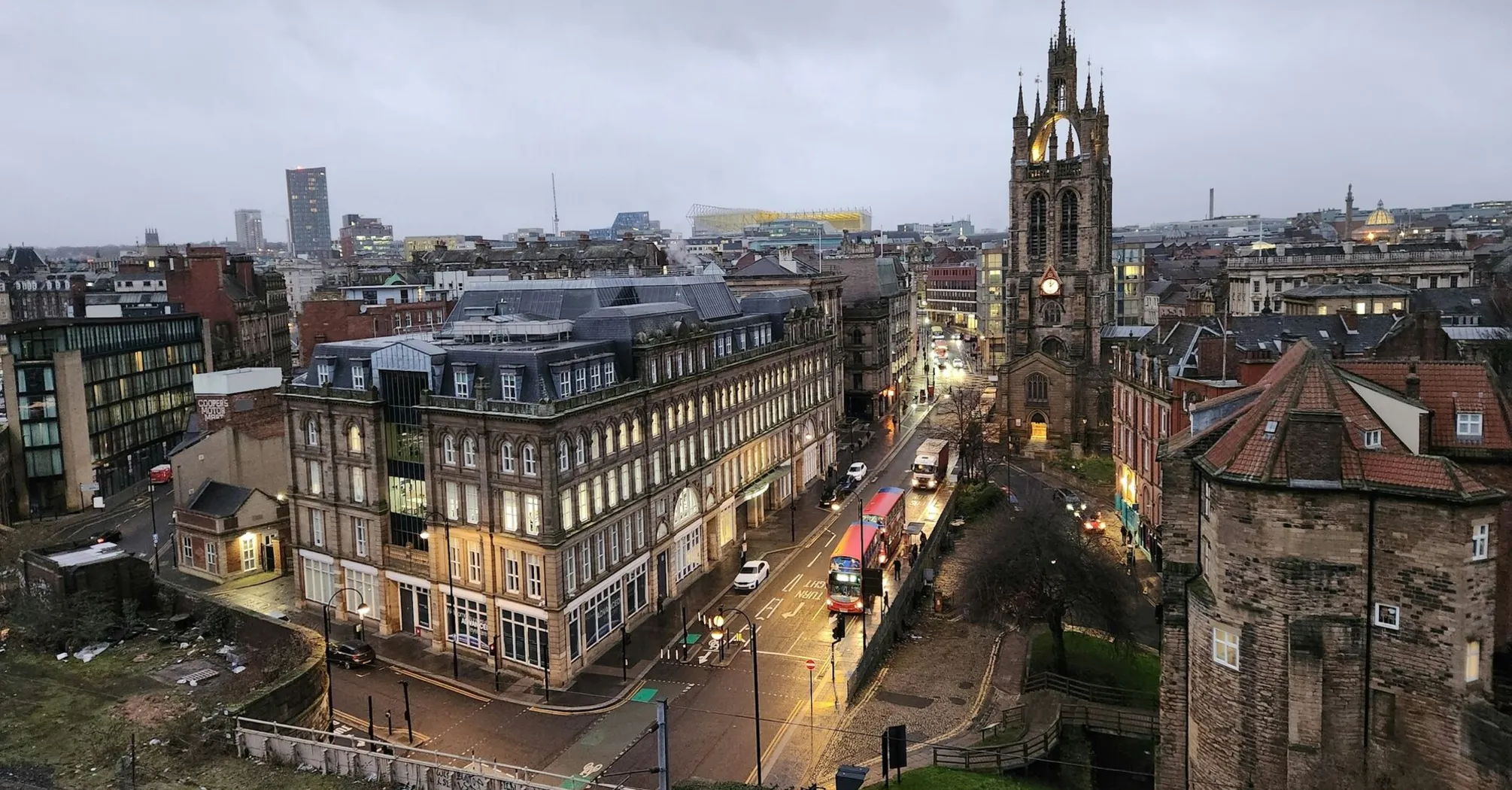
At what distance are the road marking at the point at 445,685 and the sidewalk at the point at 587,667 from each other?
113 millimetres

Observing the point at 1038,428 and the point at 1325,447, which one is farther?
the point at 1038,428

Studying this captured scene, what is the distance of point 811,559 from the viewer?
220 ft

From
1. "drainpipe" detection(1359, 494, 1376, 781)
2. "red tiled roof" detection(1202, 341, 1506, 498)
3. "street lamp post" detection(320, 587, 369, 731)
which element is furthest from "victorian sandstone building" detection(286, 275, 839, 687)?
"drainpipe" detection(1359, 494, 1376, 781)

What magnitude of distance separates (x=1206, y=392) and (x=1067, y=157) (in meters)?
49.8

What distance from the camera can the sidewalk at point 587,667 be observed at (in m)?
48.0

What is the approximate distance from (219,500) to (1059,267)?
78.2 meters

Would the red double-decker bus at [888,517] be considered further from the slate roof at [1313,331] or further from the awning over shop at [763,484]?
the slate roof at [1313,331]

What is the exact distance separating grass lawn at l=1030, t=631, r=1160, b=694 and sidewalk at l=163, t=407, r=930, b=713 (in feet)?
60.2

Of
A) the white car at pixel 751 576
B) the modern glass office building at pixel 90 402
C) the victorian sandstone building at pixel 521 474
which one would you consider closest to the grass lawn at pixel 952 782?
the victorian sandstone building at pixel 521 474

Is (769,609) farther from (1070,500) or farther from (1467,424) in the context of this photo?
(1467,424)

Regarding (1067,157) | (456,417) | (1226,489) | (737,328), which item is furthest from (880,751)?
(1067,157)

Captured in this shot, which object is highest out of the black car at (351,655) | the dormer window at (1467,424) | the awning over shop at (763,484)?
the dormer window at (1467,424)

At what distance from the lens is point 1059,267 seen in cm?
10019

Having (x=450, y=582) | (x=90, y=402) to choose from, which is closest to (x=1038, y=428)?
(x=450, y=582)
